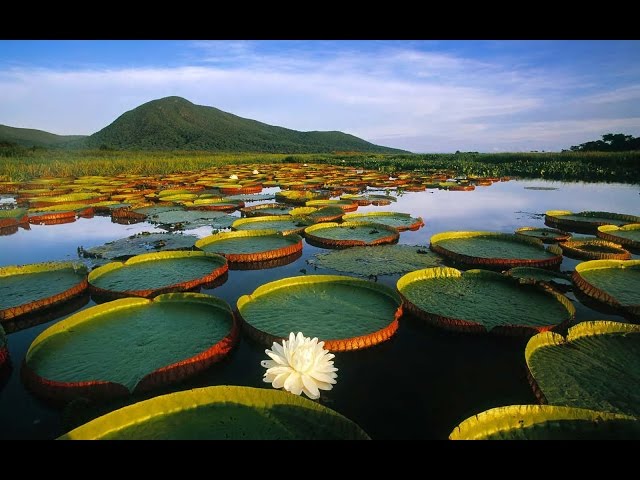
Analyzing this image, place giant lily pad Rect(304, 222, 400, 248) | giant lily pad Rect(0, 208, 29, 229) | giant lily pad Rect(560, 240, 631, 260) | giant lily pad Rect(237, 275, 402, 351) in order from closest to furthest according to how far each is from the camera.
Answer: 1. giant lily pad Rect(237, 275, 402, 351)
2. giant lily pad Rect(560, 240, 631, 260)
3. giant lily pad Rect(304, 222, 400, 248)
4. giant lily pad Rect(0, 208, 29, 229)

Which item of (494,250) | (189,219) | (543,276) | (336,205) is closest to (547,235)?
(494,250)

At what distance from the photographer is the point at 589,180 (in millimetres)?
16828

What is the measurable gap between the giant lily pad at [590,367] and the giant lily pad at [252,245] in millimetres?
3571

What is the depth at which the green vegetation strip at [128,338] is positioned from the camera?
246 cm

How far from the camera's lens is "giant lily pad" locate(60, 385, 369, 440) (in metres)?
1.75

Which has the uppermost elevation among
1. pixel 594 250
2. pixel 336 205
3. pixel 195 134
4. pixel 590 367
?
pixel 195 134

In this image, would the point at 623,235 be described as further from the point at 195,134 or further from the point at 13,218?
the point at 195,134

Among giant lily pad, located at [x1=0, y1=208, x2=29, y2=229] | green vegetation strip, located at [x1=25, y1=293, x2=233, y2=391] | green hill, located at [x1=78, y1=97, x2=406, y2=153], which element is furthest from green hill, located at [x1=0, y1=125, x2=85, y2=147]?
green vegetation strip, located at [x1=25, y1=293, x2=233, y2=391]

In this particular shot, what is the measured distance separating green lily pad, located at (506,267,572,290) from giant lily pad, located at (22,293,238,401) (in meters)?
3.32

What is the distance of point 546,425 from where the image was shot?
1779mm

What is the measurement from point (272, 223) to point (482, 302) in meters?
4.92

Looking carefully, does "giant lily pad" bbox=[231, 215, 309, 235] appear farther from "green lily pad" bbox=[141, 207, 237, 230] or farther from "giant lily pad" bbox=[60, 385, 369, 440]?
"giant lily pad" bbox=[60, 385, 369, 440]

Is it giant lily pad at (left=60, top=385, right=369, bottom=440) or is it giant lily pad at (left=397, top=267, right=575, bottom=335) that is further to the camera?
giant lily pad at (left=397, top=267, right=575, bottom=335)

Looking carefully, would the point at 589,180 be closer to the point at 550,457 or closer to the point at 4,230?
the point at 550,457
